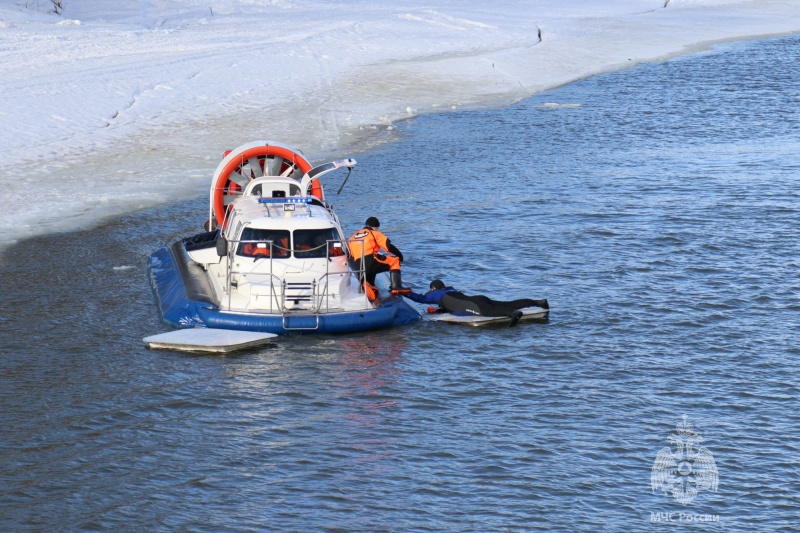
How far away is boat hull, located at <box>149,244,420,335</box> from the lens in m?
15.3

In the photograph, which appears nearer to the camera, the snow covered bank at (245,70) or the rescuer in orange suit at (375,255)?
the rescuer in orange suit at (375,255)

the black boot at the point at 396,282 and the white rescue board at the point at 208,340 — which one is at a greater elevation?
the black boot at the point at 396,282

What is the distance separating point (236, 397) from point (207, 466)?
73.2 inches

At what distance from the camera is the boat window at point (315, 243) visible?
16.1 metres

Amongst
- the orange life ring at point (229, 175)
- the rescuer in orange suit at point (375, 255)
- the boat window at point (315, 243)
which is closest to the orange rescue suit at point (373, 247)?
the rescuer in orange suit at point (375, 255)

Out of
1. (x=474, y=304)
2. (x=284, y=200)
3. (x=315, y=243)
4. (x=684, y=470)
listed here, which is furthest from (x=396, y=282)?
(x=684, y=470)

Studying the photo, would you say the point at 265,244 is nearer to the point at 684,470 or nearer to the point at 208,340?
the point at 208,340

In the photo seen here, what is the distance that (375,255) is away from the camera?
1659 centimetres

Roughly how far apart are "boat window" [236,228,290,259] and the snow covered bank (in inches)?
273

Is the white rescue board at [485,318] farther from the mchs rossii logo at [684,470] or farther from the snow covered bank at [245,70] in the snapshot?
the snow covered bank at [245,70]

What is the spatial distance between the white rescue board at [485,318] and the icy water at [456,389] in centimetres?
14

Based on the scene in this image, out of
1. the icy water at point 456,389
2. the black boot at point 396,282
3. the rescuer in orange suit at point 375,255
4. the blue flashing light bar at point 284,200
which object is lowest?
the icy water at point 456,389

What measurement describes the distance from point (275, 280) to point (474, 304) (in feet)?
9.57

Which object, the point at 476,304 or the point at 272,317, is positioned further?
the point at 476,304
